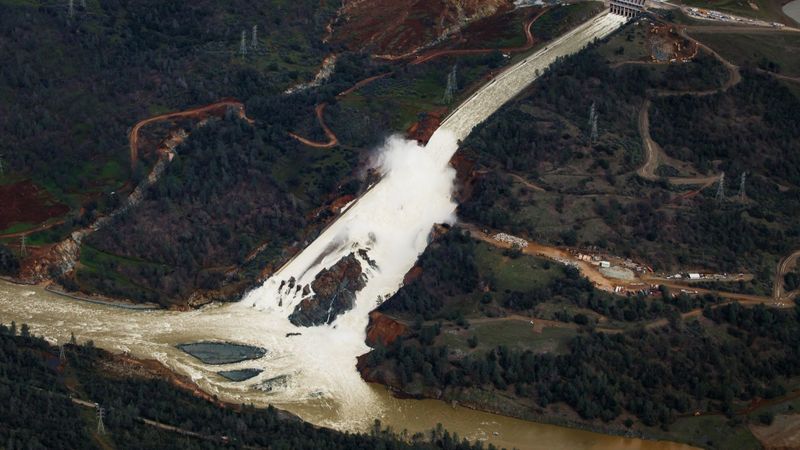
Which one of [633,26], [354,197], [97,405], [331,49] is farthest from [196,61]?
[97,405]

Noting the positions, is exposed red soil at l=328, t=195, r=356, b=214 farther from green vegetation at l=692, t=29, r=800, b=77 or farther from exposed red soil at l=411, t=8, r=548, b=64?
green vegetation at l=692, t=29, r=800, b=77

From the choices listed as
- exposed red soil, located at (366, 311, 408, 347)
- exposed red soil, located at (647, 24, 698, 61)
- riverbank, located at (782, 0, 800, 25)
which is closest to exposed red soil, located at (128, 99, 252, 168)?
exposed red soil, located at (366, 311, 408, 347)

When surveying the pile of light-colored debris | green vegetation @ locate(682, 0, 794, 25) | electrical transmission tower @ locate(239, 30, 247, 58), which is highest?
green vegetation @ locate(682, 0, 794, 25)

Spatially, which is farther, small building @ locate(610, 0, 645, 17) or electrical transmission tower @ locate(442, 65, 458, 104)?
small building @ locate(610, 0, 645, 17)

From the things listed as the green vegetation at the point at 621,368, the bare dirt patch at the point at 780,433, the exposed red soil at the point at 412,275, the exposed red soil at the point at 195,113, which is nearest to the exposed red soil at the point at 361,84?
the exposed red soil at the point at 195,113

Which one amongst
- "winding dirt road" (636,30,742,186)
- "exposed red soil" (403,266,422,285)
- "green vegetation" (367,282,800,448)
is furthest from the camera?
"winding dirt road" (636,30,742,186)

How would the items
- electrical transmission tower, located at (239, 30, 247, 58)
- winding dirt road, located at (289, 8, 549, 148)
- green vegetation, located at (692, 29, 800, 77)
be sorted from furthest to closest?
1. electrical transmission tower, located at (239, 30, 247, 58)
2. green vegetation, located at (692, 29, 800, 77)
3. winding dirt road, located at (289, 8, 549, 148)

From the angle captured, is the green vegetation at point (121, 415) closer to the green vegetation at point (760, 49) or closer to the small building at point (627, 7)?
the green vegetation at point (760, 49)
